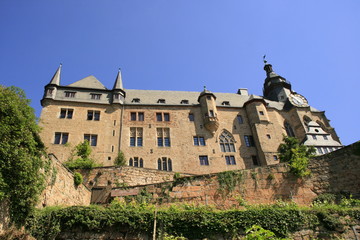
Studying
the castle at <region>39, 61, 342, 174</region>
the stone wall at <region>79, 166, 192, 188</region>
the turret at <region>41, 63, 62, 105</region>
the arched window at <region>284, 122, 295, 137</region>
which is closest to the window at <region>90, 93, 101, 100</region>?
the castle at <region>39, 61, 342, 174</region>

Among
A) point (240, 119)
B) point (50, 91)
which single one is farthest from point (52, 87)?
point (240, 119)

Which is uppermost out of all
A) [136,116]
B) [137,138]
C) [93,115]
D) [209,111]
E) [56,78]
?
[56,78]

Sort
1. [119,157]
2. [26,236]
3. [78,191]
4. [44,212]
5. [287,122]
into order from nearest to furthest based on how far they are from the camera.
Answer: [26,236] < [44,212] < [78,191] < [119,157] < [287,122]

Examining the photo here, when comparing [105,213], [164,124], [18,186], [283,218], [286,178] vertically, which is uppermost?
[164,124]

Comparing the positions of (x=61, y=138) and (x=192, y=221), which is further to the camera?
(x=61, y=138)

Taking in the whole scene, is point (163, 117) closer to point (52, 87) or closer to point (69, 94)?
point (69, 94)

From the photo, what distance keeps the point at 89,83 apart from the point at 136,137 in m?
10.1

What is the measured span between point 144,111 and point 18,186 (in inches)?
903

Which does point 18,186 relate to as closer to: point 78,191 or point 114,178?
point 78,191

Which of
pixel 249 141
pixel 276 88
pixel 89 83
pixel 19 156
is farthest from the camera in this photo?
pixel 276 88

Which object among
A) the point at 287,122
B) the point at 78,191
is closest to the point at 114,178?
the point at 78,191

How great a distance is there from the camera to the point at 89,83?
3334 cm

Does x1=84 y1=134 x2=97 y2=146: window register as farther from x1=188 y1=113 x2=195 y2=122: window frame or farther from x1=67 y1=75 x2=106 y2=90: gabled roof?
x1=188 y1=113 x2=195 y2=122: window frame

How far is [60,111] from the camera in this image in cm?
2905
